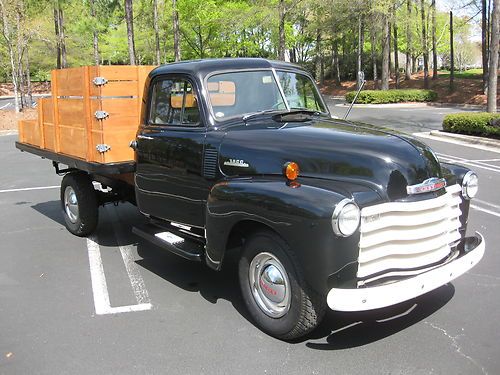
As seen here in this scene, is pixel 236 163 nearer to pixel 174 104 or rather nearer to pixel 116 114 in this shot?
pixel 174 104

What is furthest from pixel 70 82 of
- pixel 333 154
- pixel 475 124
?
pixel 475 124

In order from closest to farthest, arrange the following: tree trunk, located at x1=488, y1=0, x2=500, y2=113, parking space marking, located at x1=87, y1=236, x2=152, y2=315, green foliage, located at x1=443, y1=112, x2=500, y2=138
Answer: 1. parking space marking, located at x1=87, y1=236, x2=152, y2=315
2. green foliage, located at x1=443, y1=112, x2=500, y2=138
3. tree trunk, located at x1=488, y1=0, x2=500, y2=113

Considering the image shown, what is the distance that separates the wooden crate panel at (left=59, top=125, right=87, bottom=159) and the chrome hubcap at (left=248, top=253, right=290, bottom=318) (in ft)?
9.39

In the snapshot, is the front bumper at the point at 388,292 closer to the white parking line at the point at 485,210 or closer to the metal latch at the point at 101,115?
the metal latch at the point at 101,115

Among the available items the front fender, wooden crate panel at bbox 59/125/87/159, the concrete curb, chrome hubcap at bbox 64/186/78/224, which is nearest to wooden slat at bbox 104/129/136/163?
wooden crate panel at bbox 59/125/87/159

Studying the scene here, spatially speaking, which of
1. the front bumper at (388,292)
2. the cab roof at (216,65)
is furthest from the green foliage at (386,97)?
the front bumper at (388,292)

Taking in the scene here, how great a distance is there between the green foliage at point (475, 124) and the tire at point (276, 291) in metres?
12.7

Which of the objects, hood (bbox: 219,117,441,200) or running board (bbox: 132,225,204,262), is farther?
running board (bbox: 132,225,204,262)

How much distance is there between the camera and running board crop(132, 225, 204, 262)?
173 inches

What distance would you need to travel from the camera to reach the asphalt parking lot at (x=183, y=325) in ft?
11.1

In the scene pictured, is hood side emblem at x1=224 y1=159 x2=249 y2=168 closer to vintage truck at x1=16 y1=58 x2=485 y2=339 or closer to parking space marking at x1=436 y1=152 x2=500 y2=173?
vintage truck at x1=16 y1=58 x2=485 y2=339

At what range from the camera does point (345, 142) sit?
3.69 m

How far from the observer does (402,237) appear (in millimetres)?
3398

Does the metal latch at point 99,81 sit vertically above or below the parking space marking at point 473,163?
above
